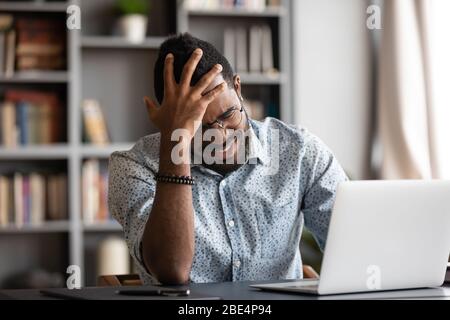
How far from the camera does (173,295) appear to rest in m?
1.37

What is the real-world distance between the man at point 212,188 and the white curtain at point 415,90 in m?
1.77

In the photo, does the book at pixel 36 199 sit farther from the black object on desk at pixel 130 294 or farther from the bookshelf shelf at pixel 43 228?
the black object on desk at pixel 130 294

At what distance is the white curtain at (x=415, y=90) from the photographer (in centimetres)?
362

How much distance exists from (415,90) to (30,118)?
5.87ft

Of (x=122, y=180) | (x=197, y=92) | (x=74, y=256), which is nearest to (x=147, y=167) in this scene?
(x=122, y=180)

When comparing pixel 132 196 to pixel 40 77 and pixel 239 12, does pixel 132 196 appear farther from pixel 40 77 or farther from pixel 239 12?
pixel 239 12

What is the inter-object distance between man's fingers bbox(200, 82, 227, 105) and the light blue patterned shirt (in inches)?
7.9

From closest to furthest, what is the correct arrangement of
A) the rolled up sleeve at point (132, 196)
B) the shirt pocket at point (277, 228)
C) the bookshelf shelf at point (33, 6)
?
the rolled up sleeve at point (132, 196)
the shirt pocket at point (277, 228)
the bookshelf shelf at point (33, 6)

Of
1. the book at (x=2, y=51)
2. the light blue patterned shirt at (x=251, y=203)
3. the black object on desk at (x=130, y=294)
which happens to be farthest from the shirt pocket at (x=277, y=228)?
the book at (x=2, y=51)

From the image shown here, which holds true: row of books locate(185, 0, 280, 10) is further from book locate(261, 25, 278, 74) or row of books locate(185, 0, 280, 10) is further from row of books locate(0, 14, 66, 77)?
row of books locate(0, 14, 66, 77)

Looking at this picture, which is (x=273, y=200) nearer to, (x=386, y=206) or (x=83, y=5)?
(x=386, y=206)

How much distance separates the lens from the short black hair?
6.08 ft
